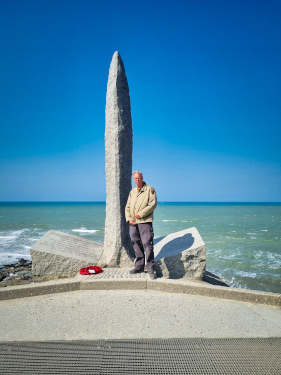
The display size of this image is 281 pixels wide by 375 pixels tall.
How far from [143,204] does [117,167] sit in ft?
5.87

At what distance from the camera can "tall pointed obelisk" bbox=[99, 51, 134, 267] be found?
7.20 metres

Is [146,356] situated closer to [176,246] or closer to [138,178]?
[138,178]

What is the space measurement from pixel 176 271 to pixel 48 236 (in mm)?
3852

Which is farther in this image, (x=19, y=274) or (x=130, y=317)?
(x=19, y=274)

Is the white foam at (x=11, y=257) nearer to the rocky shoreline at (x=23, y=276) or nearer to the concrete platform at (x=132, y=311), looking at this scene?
the rocky shoreline at (x=23, y=276)

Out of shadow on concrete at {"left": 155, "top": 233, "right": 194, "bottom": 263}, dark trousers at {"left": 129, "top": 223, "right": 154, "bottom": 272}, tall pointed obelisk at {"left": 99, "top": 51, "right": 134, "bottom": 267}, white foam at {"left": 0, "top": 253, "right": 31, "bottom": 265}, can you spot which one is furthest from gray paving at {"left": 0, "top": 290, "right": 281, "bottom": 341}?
white foam at {"left": 0, "top": 253, "right": 31, "bottom": 265}

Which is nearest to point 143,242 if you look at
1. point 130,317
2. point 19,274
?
point 130,317

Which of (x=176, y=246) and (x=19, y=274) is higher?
(x=176, y=246)

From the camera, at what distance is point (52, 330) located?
3.48 m

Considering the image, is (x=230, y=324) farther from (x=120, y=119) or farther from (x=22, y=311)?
(x=120, y=119)

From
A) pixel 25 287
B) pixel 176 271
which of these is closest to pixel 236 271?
pixel 176 271

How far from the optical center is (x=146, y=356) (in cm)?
290

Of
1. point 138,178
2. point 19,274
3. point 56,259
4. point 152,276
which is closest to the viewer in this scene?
point 152,276

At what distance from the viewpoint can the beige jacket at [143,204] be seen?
5836 mm
